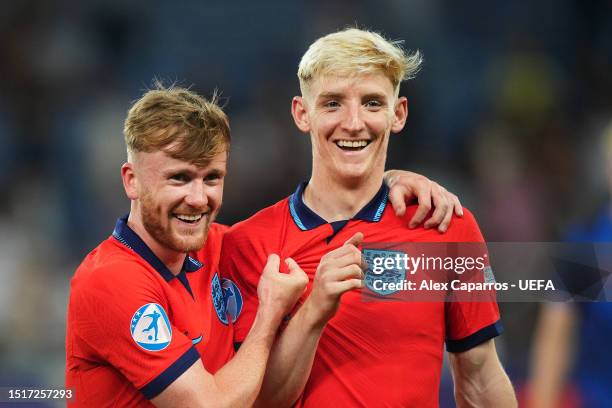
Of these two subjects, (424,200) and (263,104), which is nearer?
(424,200)

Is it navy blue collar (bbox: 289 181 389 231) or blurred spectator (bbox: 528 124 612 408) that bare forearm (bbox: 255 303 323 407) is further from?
blurred spectator (bbox: 528 124 612 408)

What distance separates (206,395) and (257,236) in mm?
702

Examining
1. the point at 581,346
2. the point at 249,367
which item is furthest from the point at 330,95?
the point at 581,346

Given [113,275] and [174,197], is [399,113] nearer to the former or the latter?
[174,197]

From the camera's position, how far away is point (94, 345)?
129 inches

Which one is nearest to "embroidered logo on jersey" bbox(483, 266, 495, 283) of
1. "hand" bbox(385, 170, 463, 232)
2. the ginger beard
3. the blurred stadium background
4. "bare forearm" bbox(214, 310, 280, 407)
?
"hand" bbox(385, 170, 463, 232)

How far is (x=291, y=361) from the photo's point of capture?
3318 millimetres

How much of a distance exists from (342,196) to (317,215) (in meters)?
0.11

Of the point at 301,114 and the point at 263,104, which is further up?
the point at 263,104

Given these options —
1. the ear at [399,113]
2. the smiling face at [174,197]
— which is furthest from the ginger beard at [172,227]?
the ear at [399,113]

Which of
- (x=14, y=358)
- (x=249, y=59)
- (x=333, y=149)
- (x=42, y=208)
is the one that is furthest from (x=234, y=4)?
(x=333, y=149)

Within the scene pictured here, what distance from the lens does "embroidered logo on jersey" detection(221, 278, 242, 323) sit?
360 cm

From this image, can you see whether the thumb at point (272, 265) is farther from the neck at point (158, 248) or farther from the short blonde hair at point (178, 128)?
the short blonde hair at point (178, 128)

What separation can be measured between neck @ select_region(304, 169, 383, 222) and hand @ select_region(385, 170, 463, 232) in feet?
0.28
